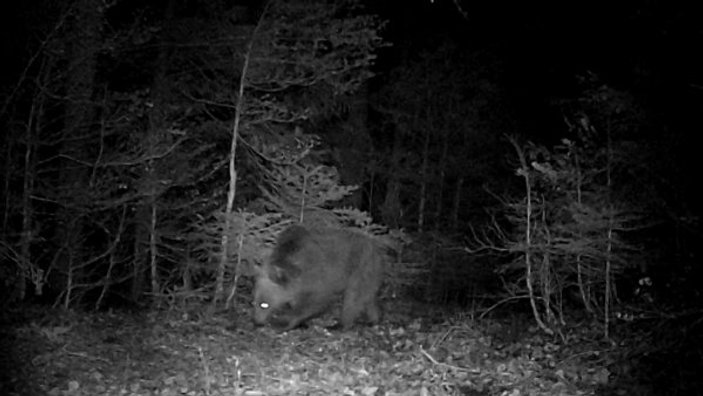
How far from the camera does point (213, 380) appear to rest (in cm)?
960

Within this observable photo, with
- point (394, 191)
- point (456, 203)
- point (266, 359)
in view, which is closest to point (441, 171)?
point (456, 203)

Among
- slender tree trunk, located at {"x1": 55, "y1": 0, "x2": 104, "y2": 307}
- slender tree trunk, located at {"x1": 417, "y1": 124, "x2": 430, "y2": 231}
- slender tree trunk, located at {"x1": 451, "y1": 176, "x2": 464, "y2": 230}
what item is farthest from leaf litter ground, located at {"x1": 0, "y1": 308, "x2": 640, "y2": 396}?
slender tree trunk, located at {"x1": 451, "y1": 176, "x2": 464, "y2": 230}

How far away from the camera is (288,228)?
15.0m

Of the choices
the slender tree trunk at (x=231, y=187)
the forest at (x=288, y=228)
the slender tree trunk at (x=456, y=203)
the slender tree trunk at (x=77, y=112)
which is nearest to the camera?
the forest at (x=288, y=228)

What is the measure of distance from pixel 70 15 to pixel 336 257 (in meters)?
6.10

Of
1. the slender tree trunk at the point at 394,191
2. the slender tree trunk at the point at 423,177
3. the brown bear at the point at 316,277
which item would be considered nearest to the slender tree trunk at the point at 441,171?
the slender tree trunk at the point at 423,177

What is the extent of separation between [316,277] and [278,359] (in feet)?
10.5

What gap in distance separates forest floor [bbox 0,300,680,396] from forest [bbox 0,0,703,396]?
53 mm

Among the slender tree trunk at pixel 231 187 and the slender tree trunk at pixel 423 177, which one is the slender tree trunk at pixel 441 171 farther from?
the slender tree trunk at pixel 231 187

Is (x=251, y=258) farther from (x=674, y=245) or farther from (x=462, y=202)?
(x=462, y=202)

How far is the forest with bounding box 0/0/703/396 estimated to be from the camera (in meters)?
9.25

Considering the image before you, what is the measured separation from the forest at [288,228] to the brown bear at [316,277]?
4 cm

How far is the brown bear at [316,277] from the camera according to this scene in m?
14.1

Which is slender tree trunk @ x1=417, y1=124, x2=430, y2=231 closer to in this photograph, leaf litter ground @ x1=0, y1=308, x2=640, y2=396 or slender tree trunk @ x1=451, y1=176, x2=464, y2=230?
slender tree trunk @ x1=451, y1=176, x2=464, y2=230
